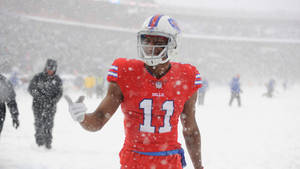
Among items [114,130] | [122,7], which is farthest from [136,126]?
[122,7]

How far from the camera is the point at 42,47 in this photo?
2373 centimetres

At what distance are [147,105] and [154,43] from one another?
0.42 meters

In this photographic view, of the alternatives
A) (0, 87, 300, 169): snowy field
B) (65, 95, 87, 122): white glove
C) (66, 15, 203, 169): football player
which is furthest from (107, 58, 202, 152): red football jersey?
(0, 87, 300, 169): snowy field

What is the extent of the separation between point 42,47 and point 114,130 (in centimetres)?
2011

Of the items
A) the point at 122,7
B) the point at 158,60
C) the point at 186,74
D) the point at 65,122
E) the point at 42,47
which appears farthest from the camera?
the point at 122,7

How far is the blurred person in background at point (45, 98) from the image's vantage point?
14.4ft

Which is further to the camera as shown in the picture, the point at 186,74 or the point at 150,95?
the point at 186,74

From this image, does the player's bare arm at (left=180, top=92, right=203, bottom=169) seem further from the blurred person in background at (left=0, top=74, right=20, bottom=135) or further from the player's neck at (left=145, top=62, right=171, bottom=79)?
the blurred person in background at (left=0, top=74, right=20, bottom=135)

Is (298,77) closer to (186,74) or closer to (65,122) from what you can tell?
(65,122)

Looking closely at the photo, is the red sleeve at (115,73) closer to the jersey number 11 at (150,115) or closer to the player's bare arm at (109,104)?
the player's bare arm at (109,104)

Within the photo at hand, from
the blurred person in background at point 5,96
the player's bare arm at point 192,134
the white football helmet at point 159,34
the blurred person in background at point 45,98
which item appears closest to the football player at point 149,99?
the white football helmet at point 159,34

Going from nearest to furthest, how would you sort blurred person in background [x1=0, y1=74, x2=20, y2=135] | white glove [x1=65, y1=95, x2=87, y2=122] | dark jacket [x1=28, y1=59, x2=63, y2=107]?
white glove [x1=65, y1=95, x2=87, y2=122]
blurred person in background [x1=0, y1=74, x2=20, y2=135]
dark jacket [x1=28, y1=59, x2=63, y2=107]

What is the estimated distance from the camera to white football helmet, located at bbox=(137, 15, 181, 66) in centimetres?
158

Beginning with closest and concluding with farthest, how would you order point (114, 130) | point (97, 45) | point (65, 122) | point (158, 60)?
point (158, 60) → point (114, 130) → point (65, 122) → point (97, 45)
